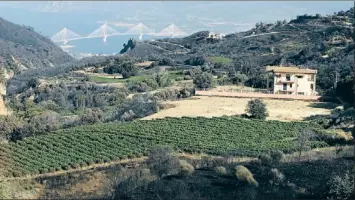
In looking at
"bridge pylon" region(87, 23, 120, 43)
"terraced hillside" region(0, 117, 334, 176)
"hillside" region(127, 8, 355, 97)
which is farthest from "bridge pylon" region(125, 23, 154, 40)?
"terraced hillside" region(0, 117, 334, 176)

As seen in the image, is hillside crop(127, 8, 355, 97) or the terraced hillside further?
hillside crop(127, 8, 355, 97)

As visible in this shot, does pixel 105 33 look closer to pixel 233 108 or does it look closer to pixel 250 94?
pixel 250 94

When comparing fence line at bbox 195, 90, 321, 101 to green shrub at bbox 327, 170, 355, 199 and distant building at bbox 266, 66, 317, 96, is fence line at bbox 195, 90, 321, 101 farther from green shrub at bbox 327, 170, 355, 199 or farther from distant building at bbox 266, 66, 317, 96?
green shrub at bbox 327, 170, 355, 199

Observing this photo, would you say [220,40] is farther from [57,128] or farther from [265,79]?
[57,128]

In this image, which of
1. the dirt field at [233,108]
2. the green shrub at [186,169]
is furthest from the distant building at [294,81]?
the green shrub at [186,169]

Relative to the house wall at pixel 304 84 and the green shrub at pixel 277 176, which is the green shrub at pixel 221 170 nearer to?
the green shrub at pixel 277 176

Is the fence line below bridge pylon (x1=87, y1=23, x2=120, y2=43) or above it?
below
